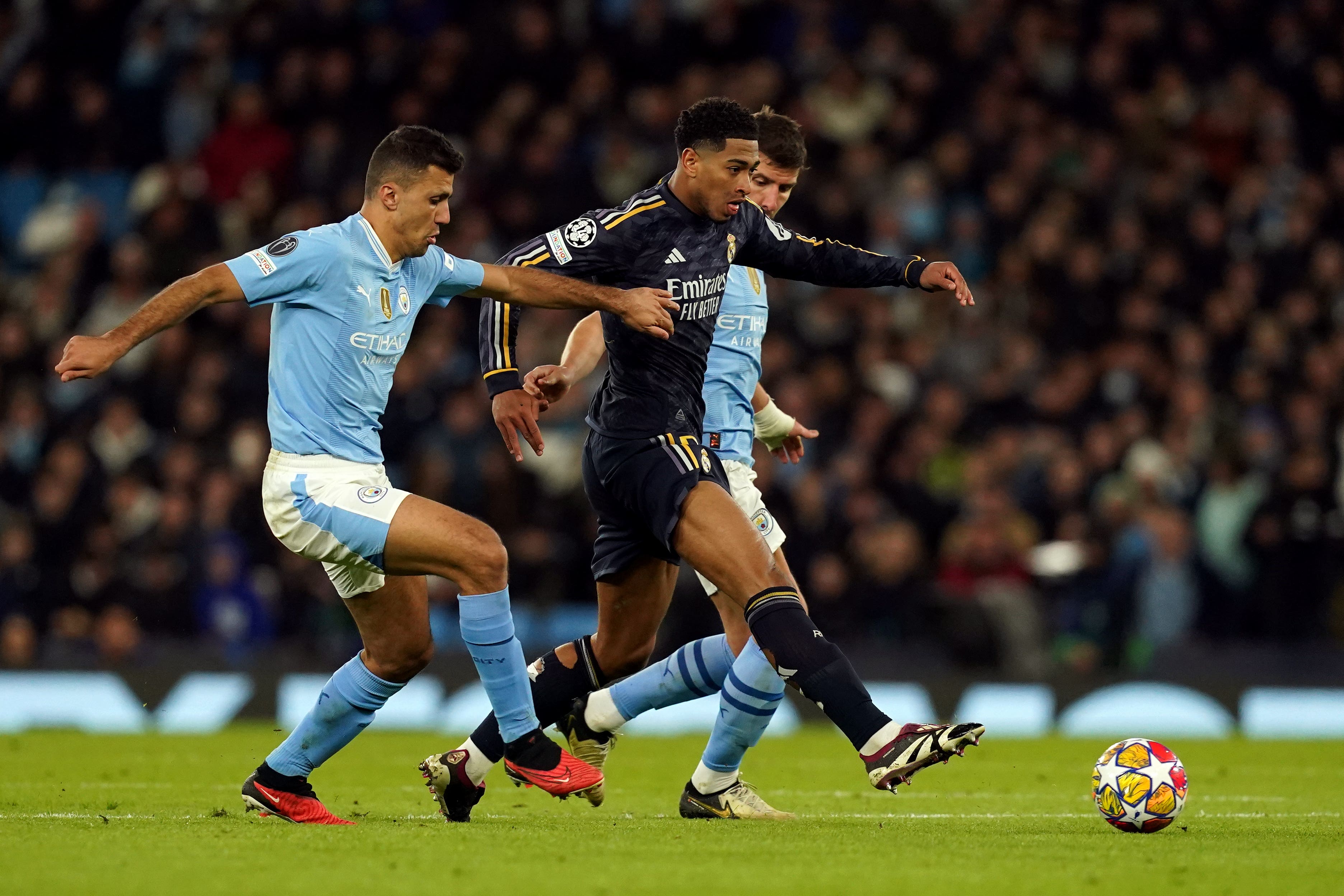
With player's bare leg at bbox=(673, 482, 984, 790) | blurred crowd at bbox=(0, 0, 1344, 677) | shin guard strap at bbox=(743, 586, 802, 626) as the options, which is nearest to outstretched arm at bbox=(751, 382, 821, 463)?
player's bare leg at bbox=(673, 482, 984, 790)

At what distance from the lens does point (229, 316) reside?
1585 cm

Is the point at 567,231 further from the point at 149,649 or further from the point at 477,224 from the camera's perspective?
the point at 477,224

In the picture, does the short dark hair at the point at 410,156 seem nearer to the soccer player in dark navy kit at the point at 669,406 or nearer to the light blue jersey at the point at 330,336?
the light blue jersey at the point at 330,336

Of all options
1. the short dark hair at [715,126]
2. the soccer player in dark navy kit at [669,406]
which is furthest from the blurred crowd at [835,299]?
the short dark hair at [715,126]

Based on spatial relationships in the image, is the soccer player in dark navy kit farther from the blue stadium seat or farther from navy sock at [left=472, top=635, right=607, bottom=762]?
the blue stadium seat

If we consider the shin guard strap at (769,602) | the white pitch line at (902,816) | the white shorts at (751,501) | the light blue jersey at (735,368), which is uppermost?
the light blue jersey at (735,368)

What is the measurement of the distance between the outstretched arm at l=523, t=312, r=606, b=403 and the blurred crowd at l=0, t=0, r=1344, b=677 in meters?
6.44

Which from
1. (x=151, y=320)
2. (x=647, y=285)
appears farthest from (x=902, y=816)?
(x=151, y=320)

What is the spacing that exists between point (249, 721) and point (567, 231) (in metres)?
7.23

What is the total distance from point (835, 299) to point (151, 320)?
10524 mm

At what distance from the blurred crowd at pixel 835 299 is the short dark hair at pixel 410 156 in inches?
282

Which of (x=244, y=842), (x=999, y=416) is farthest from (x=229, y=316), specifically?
(x=244, y=842)

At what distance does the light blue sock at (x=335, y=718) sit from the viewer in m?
6.84

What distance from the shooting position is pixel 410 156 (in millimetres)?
6727
